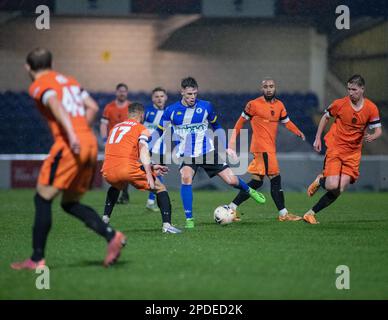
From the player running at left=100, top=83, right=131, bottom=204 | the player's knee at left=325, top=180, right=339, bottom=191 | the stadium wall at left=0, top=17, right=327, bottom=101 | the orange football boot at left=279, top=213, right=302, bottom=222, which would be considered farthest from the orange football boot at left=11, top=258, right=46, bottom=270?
the stadium wall at left=0, top=17, right=327, bottom=101

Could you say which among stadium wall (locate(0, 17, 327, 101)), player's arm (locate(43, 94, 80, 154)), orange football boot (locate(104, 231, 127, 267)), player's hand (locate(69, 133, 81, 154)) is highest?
stadium wall (locate(0, 17, 327, 101))

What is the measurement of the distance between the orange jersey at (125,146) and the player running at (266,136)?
2.23 metres

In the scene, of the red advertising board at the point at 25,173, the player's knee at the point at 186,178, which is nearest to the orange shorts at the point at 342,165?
the player's knee at the point at 186,178

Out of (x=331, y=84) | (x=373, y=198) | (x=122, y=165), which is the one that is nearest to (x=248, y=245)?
(x=122, y=165)

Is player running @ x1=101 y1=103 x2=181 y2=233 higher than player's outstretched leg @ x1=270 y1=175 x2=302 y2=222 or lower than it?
higher

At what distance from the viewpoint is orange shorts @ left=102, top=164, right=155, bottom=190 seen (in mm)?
10008

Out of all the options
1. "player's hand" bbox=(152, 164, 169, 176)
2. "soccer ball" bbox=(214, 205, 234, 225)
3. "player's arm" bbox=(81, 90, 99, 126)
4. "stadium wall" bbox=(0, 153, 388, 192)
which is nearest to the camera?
"player's arm" bbox=(81, 90, 99, 126)

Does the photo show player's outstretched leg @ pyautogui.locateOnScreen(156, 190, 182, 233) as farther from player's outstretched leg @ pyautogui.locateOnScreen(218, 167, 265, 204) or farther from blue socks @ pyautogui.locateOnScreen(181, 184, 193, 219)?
player's outstretched leg @ pyautogui.locateOnScreen(218, 167, 265, 204)

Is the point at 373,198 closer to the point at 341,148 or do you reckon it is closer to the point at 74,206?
the point at 341,148

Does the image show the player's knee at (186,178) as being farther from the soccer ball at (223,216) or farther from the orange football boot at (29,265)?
the orange football boot at (29,265)

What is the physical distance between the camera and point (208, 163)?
11.0 m

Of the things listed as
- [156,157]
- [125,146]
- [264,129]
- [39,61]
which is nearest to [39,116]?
[156,157]

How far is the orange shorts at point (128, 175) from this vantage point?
10.0m

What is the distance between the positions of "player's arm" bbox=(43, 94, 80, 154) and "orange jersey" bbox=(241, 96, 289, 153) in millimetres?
5518
